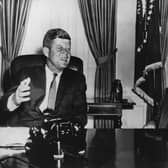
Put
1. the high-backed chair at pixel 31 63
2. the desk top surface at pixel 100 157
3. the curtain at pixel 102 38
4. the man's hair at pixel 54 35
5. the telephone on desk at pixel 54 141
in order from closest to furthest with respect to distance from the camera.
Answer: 1. the desk top surface at pixel 100 157
2. the telephone on desk at pixel 54 141
3. the high-backed chair at pixel 31 63
4. the man's hair at pixel 54 35
5. the curtain at pixel 102 38

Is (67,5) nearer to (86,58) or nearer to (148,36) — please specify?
(86,58)

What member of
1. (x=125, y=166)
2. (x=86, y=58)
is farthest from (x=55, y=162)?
(x=86, y=58)

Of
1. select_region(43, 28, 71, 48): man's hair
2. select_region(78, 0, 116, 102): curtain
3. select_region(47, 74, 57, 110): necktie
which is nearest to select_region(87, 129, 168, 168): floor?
select_region(47, 74, 57, 110): necktie

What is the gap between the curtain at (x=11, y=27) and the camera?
3.08m

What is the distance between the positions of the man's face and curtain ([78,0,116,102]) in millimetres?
332

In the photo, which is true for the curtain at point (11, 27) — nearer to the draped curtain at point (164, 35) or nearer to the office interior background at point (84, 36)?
the office interior background at point (84, 36)

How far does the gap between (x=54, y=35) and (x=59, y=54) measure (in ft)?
0.74

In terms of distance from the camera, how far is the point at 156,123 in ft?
10.9

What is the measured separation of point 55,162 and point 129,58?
6.05 ft

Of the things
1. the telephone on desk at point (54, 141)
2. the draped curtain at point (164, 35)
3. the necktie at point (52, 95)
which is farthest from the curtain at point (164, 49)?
the telephone on desk at point (54, 141)

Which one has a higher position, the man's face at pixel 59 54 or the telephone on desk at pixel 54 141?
the man's face at pixel 59 54

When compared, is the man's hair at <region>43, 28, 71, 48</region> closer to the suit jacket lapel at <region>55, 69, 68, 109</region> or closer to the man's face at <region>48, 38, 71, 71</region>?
the man's face at <region>48, 38, 71, 71</region>

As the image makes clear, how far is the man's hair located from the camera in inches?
118

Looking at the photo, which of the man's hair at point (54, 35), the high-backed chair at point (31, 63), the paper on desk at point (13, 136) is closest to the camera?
the paper on desk at point (13, 136)
